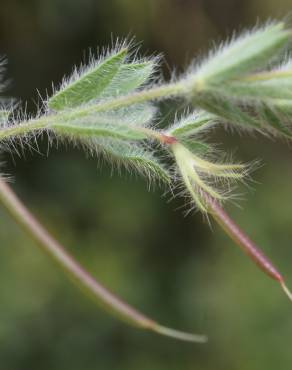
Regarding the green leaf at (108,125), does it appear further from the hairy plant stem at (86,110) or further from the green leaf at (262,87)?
the green leaf at (262,87)

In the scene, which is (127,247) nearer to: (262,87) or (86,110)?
(86,110)

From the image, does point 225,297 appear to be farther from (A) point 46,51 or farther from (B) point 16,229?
(A) point 46,51

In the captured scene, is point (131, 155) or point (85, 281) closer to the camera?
point (85, 281)

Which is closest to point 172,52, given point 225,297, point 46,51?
point 46,51

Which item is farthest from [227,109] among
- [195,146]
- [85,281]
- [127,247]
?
[127,247]

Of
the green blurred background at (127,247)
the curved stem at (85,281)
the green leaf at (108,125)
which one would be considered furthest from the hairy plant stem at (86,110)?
the green blurred background at (127,247)

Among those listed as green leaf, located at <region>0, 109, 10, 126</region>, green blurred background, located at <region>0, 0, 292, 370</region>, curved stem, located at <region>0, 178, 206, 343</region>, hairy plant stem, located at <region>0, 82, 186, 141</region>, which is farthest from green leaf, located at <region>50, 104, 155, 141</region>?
green blurred background, located at <region>0, 0, 292, 370</region>
